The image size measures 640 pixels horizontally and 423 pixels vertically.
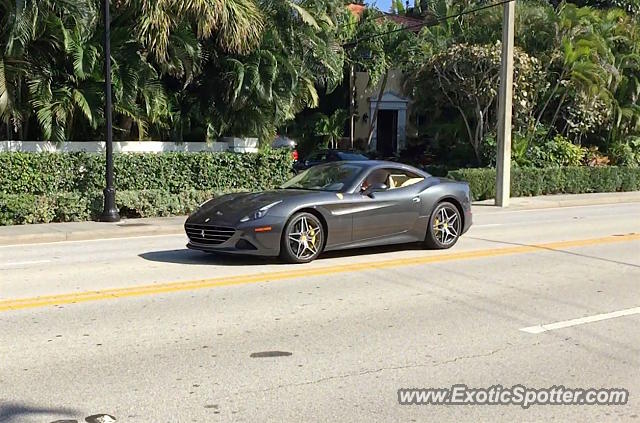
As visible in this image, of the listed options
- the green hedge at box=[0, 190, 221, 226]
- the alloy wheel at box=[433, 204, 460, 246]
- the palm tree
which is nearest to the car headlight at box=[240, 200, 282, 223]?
the alloy wheel at box=[433, 204, 460, 246]

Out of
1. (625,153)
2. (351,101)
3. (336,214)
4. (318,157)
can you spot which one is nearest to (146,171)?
(336,214)

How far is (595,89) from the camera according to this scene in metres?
24.9

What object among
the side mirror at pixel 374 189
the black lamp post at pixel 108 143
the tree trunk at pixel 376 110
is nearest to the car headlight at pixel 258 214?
the side mirror at pixel 374 189

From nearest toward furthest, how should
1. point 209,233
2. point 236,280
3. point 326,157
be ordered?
point 236,280 → point 209,233 → point 326,157

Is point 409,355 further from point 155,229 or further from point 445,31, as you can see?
point 445,31

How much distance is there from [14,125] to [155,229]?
4854 mm

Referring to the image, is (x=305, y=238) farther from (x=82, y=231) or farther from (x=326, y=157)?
(x=326, y=157)

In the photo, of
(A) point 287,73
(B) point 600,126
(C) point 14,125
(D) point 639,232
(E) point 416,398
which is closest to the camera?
(E) point 416,398

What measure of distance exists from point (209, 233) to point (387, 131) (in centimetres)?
2974

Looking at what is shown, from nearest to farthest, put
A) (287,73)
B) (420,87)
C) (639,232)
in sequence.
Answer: (639,232), (287,73), (420,87)

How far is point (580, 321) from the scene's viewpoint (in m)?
6.95

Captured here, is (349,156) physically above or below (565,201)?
above

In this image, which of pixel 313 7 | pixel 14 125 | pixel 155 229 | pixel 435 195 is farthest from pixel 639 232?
pixel 14 125

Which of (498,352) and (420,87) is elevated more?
(420,87)
